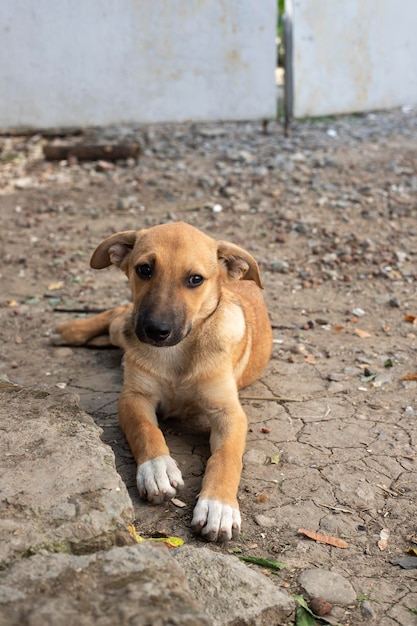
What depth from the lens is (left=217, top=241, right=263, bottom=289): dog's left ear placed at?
467 centimetres

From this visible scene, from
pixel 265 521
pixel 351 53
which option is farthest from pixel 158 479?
pixel 351 53

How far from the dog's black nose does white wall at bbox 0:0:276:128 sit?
6.46 metres

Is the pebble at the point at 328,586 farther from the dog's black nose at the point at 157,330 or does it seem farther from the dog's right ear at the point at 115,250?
the dog's right ear at the point at 115,250

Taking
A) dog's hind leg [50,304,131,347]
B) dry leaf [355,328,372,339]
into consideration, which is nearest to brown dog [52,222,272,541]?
dog's hind leg [50,304,131,347]

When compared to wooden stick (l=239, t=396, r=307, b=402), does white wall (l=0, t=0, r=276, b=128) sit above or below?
above

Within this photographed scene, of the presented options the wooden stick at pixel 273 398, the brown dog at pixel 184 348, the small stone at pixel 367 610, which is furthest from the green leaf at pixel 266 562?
the wooden stick at pixel 273 398

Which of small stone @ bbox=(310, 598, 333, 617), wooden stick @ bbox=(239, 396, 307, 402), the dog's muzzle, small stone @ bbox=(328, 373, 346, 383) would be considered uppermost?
the dog's muzzle

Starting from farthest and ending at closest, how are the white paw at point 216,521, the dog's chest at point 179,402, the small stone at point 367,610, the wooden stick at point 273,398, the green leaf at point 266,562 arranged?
the wooden stick at point 273,398 → the dog's chest at point 179,402 → the white paw at point 216,521 → the green leaf at point 266,562 → the small stone at point 367,610

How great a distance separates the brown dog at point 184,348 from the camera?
4.04 meters

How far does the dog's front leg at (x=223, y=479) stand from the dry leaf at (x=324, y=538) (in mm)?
324

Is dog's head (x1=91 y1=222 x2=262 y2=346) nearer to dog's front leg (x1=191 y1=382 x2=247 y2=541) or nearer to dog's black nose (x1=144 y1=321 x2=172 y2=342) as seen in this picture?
dog's black nose (x1=144 y1=321 x2=172 y2=342)

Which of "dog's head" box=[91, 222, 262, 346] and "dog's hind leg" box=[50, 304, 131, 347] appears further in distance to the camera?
"dog's hind leg" box=[50, 304, 131, 347]

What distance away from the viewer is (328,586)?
338 centimetres

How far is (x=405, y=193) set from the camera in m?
8.85
